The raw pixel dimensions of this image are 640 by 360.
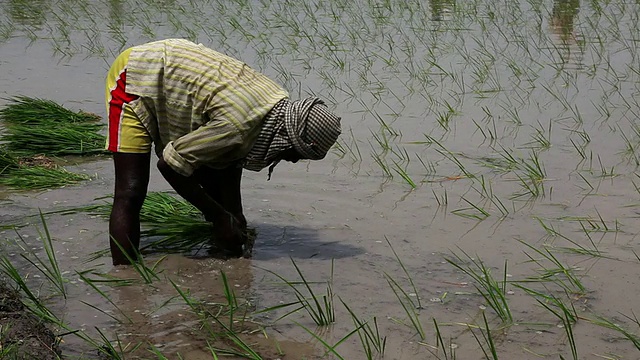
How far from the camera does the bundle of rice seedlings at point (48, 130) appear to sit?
16.7ft

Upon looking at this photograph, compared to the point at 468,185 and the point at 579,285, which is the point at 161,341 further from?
the point at 468,185

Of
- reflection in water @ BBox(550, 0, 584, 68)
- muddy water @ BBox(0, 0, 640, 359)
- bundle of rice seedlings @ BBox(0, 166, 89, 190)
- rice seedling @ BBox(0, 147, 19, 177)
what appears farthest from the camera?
reflection in water @ BBox(550, 0, 584, 68)

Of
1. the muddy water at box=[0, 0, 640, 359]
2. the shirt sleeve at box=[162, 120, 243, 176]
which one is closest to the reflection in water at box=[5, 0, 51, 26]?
the muddy water at box=[0, 0, 640, 359]

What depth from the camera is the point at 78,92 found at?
6.65 metres

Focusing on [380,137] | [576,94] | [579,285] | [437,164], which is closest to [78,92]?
[380,137]

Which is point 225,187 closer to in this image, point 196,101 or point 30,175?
point 196,101

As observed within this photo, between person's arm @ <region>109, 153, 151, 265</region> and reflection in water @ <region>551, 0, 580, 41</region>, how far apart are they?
18.8 feet

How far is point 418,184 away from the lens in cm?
457

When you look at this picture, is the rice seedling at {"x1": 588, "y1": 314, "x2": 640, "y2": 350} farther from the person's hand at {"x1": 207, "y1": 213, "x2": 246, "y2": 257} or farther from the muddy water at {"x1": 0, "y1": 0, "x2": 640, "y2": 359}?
the person's hand at {"x1": 207, "y1": 213, "x2": 246, "y2": 257}

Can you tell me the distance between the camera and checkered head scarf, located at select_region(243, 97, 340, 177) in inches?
123

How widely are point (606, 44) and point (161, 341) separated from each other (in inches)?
240

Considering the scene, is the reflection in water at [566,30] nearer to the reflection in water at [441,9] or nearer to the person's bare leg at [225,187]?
the reflection in water at [441,9]

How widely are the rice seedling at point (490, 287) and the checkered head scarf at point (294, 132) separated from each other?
2.01ft

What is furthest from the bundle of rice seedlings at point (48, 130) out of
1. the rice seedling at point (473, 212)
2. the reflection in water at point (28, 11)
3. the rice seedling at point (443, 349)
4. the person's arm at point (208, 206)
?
the reflection in water at point (28, 11)
